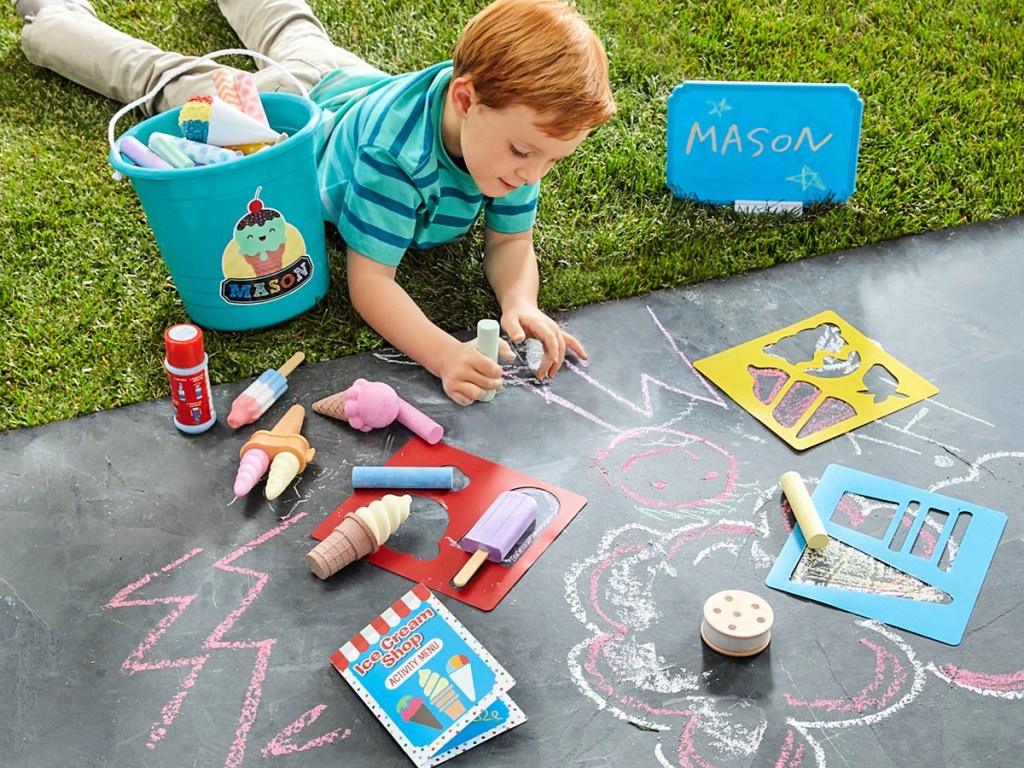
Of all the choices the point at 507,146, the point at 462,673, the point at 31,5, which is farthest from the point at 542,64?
the point at 31,5

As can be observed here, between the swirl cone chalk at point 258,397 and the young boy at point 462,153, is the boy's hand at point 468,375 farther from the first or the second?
the swirl cone chalk at point 258,397

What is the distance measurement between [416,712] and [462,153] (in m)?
0.77

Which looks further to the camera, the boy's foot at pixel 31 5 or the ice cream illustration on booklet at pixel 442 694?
the boy's foot at pixel 31 5

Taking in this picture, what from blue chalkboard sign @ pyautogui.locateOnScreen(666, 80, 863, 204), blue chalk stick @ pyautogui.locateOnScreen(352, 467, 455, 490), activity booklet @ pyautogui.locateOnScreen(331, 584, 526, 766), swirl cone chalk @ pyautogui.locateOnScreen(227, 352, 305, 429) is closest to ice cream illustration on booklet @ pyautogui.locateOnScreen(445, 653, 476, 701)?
activity booklet @ pyautogui.locateOnScreen(331, 584, 526, 766)

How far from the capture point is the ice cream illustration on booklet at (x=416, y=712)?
111 cm

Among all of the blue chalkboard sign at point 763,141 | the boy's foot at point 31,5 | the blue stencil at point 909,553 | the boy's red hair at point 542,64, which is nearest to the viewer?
the blue stencil at point 909,553

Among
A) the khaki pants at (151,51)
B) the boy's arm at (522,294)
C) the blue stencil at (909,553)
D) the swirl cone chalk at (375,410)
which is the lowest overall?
the swirl cone chalk at (375,410)

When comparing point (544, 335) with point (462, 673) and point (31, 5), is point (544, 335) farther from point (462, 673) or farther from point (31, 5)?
point (31, 5)

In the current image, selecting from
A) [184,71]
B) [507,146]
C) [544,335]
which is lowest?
[544,335]

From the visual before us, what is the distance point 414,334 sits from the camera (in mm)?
1527

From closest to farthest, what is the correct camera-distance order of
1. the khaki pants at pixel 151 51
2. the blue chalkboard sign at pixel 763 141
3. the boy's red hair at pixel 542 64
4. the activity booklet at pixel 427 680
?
the activity booklet at pixel 427 680, the boy's red hair at pixel 542 64, the blue chalkboard sign at pixel 763 141, the khaki pants at pixel 151 51

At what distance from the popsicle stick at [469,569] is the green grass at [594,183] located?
0.46 metres

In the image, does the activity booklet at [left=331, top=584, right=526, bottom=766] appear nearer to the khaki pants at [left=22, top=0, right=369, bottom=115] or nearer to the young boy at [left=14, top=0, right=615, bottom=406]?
the young boy at [left=14, top=0, right=615, bottom=406]

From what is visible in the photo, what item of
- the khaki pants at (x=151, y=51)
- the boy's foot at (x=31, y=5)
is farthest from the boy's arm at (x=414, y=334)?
the boy's foot at (x=31, y=5)
